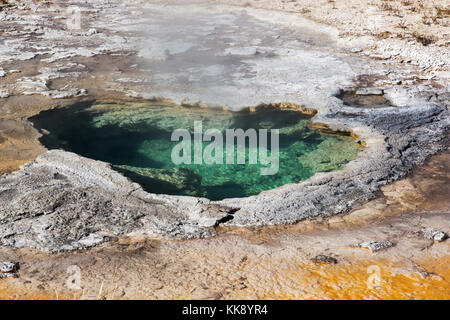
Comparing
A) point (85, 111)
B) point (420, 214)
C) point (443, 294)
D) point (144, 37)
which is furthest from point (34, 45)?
point (443, 294)

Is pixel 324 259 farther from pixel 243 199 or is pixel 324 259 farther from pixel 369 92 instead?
pixel 369 92

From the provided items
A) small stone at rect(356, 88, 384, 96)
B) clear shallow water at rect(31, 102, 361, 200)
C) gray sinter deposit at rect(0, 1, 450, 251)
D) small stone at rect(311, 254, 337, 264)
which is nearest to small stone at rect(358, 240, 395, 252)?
small stone at rect(311, 254, 337, 264)

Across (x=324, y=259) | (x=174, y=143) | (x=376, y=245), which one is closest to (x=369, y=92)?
(x=174, y=143)

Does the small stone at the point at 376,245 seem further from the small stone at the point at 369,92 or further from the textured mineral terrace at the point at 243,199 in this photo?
the small stone at the point at 369,92

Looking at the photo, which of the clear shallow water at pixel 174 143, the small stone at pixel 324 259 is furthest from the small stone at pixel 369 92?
the small stone at pixel 324 259

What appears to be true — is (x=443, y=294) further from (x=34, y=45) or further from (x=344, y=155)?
(x=34, y=45)

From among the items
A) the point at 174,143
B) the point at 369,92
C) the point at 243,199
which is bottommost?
the point at 174,143

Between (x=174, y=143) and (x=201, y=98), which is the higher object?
(x=201, y=98)
